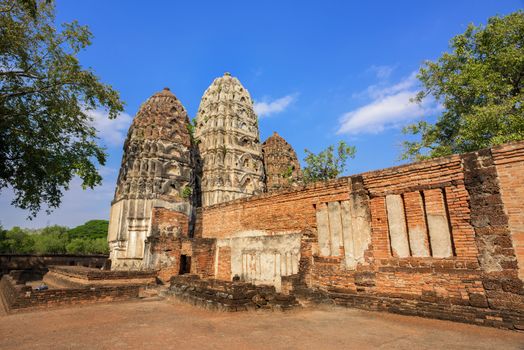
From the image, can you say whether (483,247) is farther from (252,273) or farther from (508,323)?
(252,273)

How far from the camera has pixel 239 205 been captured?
1240 centimetres

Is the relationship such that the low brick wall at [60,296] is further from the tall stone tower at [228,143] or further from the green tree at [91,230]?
the green tree at [91,230]

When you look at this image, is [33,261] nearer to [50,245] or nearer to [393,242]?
[393,242]

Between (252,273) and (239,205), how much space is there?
111 inches

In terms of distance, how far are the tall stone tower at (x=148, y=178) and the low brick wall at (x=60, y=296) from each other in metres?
2.49

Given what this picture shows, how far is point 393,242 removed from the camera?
7562mm

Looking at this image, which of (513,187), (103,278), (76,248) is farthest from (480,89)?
(76,248)

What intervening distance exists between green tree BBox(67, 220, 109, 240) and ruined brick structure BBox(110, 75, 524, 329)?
4062cm

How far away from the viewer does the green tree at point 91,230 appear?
47094mm

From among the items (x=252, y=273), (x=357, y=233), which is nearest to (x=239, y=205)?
(x=252, y=273)

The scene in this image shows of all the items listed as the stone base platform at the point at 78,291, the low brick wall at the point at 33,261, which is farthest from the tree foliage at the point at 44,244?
the stone base platform at the point at 78,291

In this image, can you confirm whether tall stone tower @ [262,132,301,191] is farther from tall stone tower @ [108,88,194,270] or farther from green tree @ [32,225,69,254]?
green tree @ [32,225,69,254]

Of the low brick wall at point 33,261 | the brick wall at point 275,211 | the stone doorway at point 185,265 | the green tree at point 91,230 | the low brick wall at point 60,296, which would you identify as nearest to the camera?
the low brick wall at point 60,296

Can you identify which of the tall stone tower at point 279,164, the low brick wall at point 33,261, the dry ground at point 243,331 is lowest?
the dry ground at point 243,331
